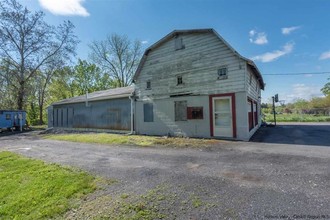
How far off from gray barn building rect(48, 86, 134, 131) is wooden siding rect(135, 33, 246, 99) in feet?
6.69

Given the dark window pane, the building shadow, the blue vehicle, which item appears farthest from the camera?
the blue vehicle

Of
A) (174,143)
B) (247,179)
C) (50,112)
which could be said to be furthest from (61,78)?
(247,179)

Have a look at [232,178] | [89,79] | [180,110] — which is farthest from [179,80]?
[89,79]

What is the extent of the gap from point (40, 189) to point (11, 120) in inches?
932

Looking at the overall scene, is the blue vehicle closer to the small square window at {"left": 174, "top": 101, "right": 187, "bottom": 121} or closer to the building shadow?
the small square window at {"left": 174, "top": 101, "right": 187, "bottom": 121}

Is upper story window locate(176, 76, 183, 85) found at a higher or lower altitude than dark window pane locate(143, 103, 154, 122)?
higher

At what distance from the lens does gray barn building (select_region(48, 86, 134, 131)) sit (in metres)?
15.4

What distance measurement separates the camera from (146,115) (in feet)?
45.9

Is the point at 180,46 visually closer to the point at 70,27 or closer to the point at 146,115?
the point at 146,115

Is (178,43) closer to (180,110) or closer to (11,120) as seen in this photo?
(180,110)

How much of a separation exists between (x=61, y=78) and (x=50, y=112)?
1545 centimetres

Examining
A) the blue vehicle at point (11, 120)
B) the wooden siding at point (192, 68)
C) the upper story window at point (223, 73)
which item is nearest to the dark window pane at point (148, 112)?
the wooden siding at point (192, 68)

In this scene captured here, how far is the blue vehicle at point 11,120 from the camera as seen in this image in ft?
71.9

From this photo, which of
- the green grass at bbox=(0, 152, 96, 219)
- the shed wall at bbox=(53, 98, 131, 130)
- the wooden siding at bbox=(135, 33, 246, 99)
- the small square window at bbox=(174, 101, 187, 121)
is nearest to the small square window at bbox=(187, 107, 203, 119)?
the small square window at bbox=(174, 101, 187, 121)
